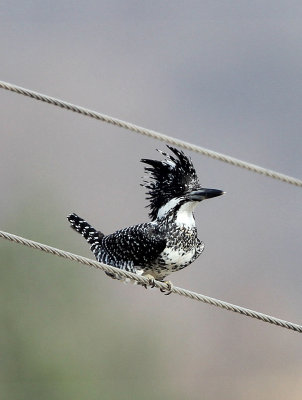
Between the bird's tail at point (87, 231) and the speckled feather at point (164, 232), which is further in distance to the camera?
the bird's tail at point (87, 231)

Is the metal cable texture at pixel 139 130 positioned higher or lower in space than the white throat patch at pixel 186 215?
lower

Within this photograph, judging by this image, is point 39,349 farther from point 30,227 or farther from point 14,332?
point 30,227

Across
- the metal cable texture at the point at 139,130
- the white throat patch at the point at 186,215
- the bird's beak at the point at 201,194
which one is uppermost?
the bird's beak at the point at 201,194

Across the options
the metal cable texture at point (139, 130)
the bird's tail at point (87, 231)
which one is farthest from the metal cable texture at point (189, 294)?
the bird's tail at point (87, 231)

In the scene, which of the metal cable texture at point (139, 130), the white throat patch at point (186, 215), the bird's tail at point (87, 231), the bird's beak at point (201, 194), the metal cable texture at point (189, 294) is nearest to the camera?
the metal cable texture at point (189, 294)

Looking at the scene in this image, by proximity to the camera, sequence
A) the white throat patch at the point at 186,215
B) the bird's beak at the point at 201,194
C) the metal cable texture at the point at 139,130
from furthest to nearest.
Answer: the white throat patch at the point at 186,215 → the bird's beak at the point at 201,194 → the metal cable texture at the point at 139,130

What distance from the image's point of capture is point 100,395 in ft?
64.5

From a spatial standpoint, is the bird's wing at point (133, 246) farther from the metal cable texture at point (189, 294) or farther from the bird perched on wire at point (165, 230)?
the metal cable texture at point (189, 294)

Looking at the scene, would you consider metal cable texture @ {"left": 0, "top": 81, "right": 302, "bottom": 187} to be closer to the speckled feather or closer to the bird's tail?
the speckled feather

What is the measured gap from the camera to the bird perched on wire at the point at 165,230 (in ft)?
22.3

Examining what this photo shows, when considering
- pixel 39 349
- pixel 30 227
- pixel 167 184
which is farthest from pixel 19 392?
pixel 167 184

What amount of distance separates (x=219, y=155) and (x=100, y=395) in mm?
14473

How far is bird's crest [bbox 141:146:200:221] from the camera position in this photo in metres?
6.93

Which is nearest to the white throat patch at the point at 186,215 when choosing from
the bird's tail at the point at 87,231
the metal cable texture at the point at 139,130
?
the bird's tail at the point at 87,231
